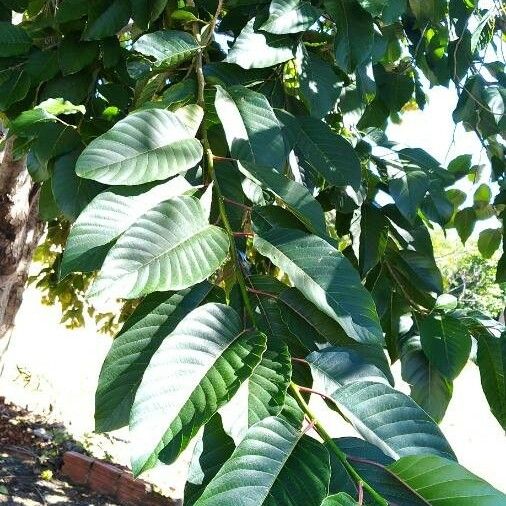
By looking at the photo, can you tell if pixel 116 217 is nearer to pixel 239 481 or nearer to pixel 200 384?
pixel 200 384

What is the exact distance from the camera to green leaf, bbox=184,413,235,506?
2.03ft

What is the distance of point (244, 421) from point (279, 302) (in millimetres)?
206

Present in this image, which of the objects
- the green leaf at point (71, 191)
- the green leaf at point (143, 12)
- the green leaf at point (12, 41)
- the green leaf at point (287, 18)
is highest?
the green leaf at point (143, 12)

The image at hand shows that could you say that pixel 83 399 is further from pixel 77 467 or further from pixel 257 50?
pixel 257 50

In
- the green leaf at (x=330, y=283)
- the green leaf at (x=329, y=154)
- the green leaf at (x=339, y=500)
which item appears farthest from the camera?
the green leaf at (x=329, y=154)

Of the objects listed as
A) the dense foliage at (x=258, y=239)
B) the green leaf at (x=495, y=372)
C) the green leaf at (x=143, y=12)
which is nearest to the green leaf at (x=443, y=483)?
the dense foliage at (x=258, y=239)

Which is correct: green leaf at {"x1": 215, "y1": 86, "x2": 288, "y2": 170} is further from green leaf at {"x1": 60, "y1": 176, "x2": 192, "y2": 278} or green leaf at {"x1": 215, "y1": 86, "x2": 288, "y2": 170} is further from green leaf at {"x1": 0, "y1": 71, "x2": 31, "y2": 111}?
green leaf at {"x1": 0, "y1": 71, "x2": 31, "y2": 111}

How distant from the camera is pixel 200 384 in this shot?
0.61 metres

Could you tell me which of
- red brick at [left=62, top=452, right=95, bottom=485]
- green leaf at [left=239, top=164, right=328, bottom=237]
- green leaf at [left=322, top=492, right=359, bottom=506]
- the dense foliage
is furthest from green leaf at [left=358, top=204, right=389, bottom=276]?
red brick at [left=62, top=452, right=95, bottom=485]

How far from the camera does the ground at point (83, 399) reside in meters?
4.24

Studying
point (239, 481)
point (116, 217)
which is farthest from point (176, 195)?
point (239, 481)

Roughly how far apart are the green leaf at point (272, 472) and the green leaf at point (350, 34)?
805mm

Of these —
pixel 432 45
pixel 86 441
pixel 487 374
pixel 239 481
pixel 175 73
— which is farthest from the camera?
pixel 86 441

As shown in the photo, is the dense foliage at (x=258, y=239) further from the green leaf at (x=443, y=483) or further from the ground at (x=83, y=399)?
the ground at (x=83, y=399)
